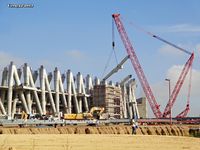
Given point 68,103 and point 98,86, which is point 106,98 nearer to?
point 98,86

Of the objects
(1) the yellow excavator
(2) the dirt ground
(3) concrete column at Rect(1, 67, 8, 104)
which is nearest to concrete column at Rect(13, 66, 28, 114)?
(3) concrete column at Rect(1, 67, 8, 104)

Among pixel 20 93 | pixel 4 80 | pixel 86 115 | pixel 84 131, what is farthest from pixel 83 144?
pixel 4 80

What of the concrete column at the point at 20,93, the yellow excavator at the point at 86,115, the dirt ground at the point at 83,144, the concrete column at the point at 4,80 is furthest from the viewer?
the concrete column at the point at 4,80

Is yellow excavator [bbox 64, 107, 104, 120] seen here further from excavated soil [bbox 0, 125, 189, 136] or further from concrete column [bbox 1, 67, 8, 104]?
excavated soil [bbox 0, 125, 189, 136]

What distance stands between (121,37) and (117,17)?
8.78m

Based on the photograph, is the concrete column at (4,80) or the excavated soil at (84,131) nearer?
the excavated soil at (84,131)

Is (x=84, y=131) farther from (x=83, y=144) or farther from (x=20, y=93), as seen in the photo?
(x=20, y=93)

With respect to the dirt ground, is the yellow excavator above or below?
above

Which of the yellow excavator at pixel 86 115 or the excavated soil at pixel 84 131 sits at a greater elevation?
the yellow excavator at pixel 86 115

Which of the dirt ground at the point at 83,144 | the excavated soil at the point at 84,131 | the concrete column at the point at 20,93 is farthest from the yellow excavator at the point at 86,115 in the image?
the dirt ground at the point at 83,144

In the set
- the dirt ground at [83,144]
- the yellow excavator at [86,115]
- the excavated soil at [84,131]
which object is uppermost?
the yellow excavator at [86,115]

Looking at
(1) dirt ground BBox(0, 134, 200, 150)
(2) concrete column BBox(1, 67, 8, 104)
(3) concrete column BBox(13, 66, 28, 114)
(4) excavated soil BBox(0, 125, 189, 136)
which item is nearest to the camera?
(1) dirt ground BBox(0, 134, 200, 150)

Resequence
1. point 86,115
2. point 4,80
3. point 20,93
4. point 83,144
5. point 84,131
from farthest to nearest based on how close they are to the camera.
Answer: point 4,80, point 20,93, point 86,115, point 84,131, point 83,144

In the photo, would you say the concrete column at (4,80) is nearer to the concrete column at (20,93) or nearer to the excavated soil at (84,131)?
the concrete column at (20,93)
